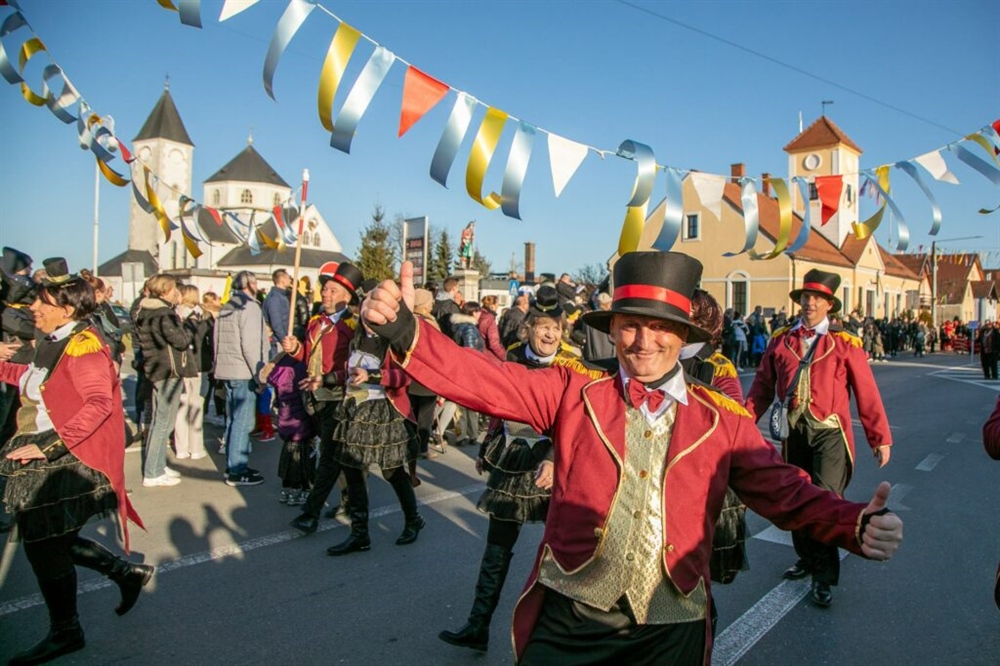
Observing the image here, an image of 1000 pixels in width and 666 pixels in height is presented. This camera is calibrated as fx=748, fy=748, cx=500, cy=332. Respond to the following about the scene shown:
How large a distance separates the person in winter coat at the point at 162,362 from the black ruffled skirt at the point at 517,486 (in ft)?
14.4

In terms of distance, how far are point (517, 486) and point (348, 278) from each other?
9.10ft

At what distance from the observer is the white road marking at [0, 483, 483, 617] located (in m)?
4.33

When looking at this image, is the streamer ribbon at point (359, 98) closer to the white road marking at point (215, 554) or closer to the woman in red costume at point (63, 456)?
the woman in red costume at point (63, 456)

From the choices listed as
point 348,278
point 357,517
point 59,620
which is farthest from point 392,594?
point 348,278

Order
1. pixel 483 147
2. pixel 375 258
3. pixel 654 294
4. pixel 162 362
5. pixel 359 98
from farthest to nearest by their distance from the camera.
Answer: pixel 375 258 → pixel 162 362 → pixel 483 147 → pixel 359 98 → pixel 654 294

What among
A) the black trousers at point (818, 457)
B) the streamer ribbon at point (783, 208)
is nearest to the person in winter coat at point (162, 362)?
the streamer ribbon at point (783, 208)

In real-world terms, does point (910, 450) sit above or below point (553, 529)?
below

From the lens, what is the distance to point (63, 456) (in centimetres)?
370

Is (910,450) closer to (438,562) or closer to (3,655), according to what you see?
(438,562)

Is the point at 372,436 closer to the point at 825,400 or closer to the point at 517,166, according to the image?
the point at 517,166

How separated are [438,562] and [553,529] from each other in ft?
9.78

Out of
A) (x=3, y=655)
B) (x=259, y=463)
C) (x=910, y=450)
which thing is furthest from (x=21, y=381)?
(x=910, y=450)

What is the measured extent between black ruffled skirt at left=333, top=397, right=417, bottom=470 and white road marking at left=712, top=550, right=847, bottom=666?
2417 mm

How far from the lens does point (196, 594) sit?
451 centimetres
